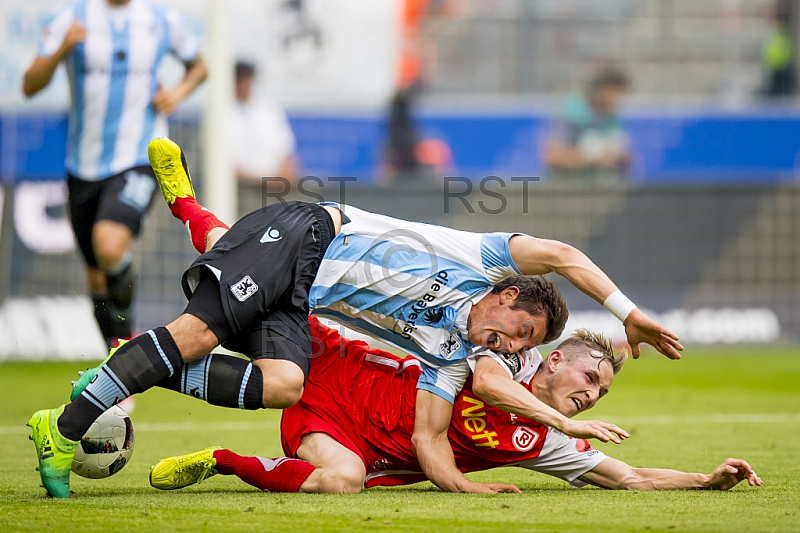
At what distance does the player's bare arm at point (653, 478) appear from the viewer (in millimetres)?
4512

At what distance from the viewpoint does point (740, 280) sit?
39.7 feet

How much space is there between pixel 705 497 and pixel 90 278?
4646mm

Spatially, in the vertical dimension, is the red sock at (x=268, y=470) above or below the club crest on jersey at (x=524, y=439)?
below

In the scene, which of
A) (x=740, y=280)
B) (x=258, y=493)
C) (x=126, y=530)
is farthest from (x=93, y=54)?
(x=740, y=280)

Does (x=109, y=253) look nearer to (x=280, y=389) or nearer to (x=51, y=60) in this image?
(x=51, y=60)

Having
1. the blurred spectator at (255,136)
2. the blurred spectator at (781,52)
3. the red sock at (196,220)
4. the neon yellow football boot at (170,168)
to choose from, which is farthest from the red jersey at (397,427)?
the blurred spectator at (781,52)

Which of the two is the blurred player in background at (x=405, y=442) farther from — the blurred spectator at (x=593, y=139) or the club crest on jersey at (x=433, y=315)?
the blurred spectator at (x=593, y=139)

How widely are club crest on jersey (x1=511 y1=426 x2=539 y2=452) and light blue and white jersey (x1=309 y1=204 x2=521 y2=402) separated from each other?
0.31 meters

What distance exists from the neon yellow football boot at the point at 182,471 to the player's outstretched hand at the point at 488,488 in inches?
41.6

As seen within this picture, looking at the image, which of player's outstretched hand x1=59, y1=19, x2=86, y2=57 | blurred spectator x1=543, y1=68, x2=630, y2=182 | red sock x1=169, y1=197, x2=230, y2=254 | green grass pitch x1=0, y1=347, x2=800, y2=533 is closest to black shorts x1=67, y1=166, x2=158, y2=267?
player's outstretched hand x1=59, y1=19, x2=86, y2=57

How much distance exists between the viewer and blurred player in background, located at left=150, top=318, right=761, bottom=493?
15.0 ft

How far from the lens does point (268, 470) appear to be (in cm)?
457

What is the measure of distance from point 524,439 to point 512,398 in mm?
341

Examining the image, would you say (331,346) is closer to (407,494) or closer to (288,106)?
(407,494)
